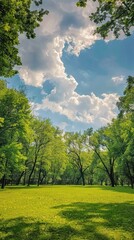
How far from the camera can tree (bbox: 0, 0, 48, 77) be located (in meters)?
14.3

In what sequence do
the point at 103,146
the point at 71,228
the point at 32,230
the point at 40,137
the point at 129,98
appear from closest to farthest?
the point at 32,230, the point at 71,228, the point at 129,98, the point at 40,137, the point at 103,146

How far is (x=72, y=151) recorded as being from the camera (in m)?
94.2

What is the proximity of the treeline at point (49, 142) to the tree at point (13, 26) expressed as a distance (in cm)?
1286

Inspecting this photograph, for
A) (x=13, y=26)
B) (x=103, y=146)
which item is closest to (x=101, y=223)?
(x=13, y=26)

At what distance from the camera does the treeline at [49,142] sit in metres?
44.7

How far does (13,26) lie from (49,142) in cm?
5598

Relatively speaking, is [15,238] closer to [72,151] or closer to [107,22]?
[107,22]

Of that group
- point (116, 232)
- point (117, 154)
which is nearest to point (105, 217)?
point (116, 232)

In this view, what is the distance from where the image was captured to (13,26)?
15.3m

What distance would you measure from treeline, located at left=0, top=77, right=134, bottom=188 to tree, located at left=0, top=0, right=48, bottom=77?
12863 mm

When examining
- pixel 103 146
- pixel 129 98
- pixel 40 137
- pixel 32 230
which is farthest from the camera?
pixel 103 146

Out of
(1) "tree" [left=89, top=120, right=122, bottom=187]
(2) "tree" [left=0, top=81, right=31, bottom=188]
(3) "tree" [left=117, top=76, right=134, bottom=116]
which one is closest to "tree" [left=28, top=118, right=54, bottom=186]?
(1) "tree" [left=89, top=120, right=122, bottom=187]

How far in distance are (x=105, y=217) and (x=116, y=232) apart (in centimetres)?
421

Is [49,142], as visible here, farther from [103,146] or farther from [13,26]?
[13,26]
